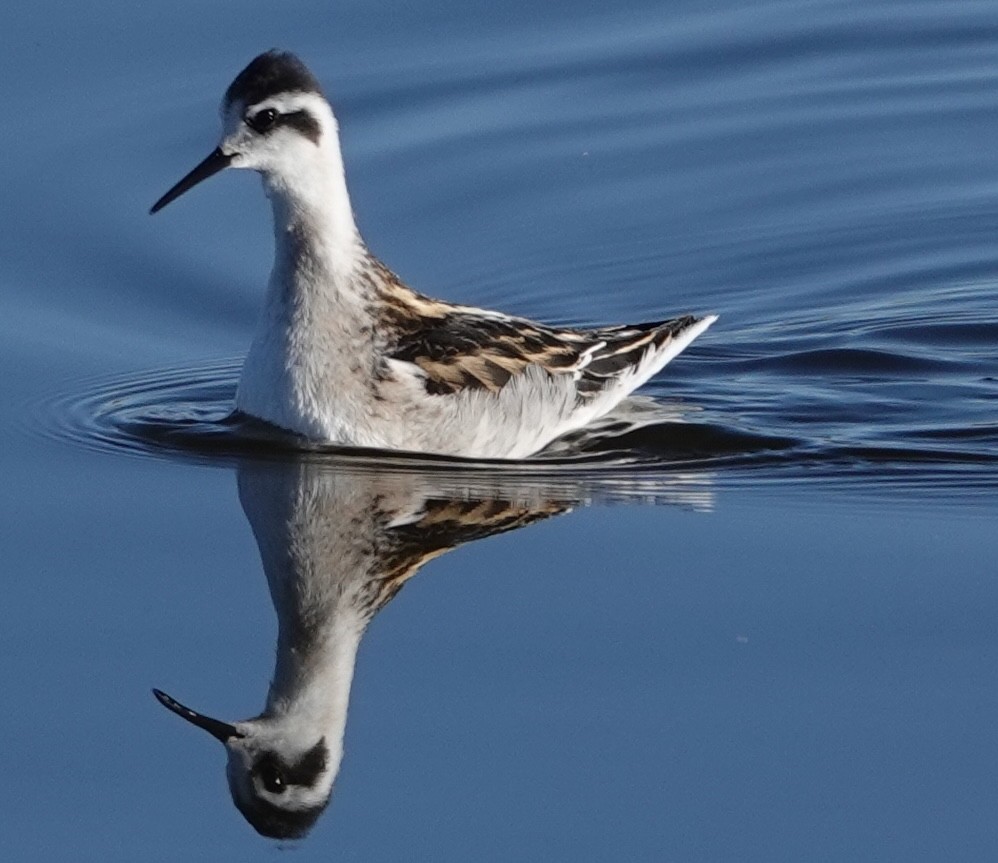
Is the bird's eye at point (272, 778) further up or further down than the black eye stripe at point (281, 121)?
further down

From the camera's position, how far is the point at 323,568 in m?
10.3

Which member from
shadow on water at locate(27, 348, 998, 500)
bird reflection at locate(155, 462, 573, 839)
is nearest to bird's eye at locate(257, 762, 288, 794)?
bird reflection at locate(155, 462, 573, 839)

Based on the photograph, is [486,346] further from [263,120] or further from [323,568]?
[323,568]

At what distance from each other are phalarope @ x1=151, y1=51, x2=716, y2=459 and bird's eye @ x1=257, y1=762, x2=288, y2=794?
2854mm

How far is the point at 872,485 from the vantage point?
441 inches

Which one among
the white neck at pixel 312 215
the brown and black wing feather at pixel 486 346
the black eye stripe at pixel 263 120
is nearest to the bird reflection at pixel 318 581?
the brown and black wing feather at pixel 486 346

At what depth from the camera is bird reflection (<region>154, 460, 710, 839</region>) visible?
28.5 ft

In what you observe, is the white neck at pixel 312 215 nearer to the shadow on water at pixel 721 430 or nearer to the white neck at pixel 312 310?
the white neck at pixel 312 310

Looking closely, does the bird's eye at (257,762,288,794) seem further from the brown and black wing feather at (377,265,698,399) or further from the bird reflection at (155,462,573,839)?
the brown and black wing feather at (377,265,698,399)

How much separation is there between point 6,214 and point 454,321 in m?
3.46

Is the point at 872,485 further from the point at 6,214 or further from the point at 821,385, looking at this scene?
the point at 6,214

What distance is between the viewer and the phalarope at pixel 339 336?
37.2ft

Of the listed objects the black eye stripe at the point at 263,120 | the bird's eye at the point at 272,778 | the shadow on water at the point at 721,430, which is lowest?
the bird's eye at the point at 272,778

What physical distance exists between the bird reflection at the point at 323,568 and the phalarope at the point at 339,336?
279 millimetres
